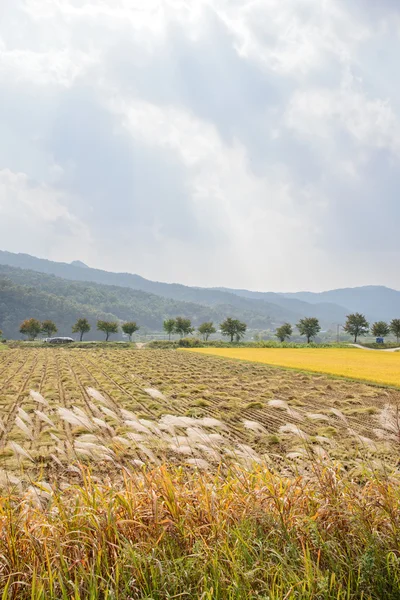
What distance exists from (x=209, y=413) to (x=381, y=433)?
9.69m

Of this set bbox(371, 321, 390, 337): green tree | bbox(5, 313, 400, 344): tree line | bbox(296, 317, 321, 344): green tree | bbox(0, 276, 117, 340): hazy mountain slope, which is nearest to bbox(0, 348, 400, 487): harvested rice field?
bbox(5, 313, 400, 344): tree line

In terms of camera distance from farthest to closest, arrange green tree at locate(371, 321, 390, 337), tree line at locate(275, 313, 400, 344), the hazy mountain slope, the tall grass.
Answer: the hazy mountain slope, tree line at locate(275, 313, 400, 344), green tree at locate(371, 321, 390, 337), the tall grass

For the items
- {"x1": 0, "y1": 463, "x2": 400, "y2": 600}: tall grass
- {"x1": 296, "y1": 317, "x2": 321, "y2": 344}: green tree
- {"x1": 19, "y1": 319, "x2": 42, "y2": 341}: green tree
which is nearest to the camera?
{"x1": 0, "y1": 463, "x2": 400, "y2": 600}: tall grass

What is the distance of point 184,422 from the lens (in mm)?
4688

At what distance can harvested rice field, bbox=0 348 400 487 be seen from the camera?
15.3 ft

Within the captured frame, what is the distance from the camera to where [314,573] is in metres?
3.40

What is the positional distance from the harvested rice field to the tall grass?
18.8 inches

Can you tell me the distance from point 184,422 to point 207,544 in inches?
50.1

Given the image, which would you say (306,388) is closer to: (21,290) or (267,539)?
(267,539)

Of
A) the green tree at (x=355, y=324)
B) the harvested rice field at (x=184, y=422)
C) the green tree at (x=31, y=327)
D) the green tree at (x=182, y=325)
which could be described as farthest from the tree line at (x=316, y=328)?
the harvested rice field at (x=184, y=422)

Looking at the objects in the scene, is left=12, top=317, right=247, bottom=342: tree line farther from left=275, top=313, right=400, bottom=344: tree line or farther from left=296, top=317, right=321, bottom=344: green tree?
left=296, top=317, right=321, bottom=344: green tree

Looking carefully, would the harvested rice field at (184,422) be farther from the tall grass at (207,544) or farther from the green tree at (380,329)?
the green tree at (380,329)

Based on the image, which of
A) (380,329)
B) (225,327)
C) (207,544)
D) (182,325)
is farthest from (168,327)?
(207,544)

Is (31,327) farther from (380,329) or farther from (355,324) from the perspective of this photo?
(380,329)
